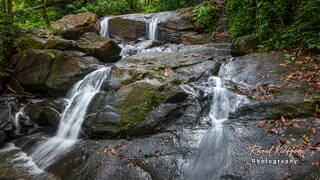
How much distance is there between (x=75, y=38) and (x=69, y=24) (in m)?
1.07

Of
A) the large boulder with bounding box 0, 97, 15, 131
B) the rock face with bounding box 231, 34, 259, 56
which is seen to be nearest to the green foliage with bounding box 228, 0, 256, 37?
the rock face with bounding box 231, 34, 259, 56

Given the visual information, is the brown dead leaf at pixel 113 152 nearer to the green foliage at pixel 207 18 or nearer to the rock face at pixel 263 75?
the rock face at pixel 263 75

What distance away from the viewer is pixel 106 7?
16.8m

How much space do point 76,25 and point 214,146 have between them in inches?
401

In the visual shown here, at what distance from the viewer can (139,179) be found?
386 centimetres

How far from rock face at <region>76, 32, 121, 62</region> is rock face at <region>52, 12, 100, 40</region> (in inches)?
45.9

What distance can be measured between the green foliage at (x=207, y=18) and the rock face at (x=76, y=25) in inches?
243

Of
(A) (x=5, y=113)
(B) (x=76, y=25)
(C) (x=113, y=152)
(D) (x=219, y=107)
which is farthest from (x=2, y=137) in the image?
(B) (x=76, y=25)

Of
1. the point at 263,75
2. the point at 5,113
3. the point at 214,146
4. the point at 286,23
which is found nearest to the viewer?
the point at 214,146

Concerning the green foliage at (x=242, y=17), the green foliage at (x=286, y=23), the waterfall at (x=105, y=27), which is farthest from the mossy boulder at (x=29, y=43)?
the green foliage at (x=286, y=23)

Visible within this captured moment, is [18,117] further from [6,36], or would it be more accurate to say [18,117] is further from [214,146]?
[214,146]

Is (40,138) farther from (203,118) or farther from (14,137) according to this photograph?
(203,118)

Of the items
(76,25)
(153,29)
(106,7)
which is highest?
(106,7)

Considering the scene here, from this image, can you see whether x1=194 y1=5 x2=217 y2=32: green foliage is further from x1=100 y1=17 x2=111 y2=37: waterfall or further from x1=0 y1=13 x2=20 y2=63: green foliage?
x1=0 y1=13 x2=20 y2=63: green foliage
